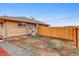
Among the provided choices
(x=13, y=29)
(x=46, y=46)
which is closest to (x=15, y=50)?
(x=13, y=29)

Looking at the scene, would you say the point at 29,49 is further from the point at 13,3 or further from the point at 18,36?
the point at 13,3

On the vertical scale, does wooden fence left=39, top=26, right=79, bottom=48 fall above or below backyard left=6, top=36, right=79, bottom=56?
above

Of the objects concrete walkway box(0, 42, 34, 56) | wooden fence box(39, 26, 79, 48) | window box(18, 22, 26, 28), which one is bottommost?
concrete walkway box(0, 42, 34, 56)

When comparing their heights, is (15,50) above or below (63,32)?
below

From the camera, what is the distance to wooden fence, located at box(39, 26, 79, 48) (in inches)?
216

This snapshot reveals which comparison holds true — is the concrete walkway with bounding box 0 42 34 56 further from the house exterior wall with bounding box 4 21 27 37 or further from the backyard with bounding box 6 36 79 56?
the house exterior wall with bounding box 4 21 27 37

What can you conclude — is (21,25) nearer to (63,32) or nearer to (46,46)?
(46,46)

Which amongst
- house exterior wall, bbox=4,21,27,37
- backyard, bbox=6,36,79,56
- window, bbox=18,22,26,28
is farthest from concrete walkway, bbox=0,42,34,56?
window, bbox=18,22,26,28

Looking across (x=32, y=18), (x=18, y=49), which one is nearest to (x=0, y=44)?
(x=18, y=49)

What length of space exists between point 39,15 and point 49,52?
0.68m

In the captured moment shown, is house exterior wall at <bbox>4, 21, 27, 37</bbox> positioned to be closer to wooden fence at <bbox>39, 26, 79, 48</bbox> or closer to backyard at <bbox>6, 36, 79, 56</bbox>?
backyard at <bbox>6, 36, 79, 56</bbox>

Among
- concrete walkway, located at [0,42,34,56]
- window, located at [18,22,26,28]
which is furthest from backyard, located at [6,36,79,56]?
window, located at [18,22,26,28]

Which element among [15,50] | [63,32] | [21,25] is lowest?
[15,50]

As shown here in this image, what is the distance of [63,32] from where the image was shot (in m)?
5.50
